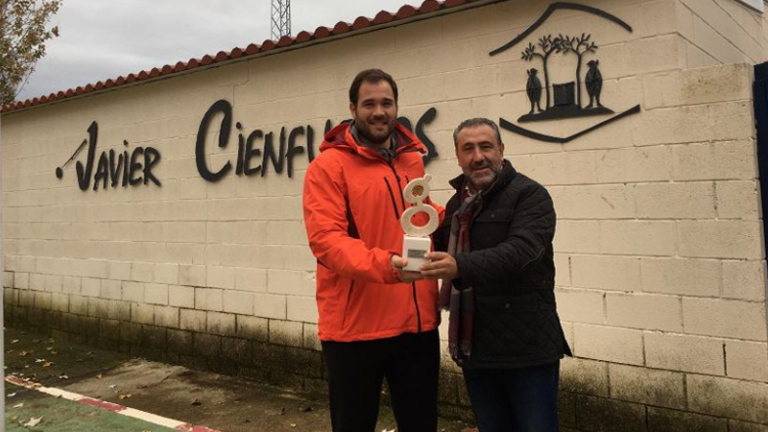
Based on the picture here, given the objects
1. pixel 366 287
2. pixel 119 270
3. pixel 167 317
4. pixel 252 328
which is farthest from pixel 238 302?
pixel 366 287

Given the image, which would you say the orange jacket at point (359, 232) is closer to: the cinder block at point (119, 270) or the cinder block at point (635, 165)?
the cinder block at point (635, 165)

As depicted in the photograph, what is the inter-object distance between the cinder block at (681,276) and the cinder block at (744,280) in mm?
45

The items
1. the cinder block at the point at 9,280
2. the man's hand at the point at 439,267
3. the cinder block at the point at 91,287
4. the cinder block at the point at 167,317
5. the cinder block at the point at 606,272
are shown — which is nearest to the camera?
the man's hand at the point at 439,267

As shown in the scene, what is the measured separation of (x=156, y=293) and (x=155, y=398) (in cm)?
153

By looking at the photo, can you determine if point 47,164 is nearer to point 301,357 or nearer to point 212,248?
point 212,248

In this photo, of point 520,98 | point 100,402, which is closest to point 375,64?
point 520,98

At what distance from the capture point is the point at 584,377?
3732 mm

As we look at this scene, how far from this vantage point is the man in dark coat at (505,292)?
2.10 m

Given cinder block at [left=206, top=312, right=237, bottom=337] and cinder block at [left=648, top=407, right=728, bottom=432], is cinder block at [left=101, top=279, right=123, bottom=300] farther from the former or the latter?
cinder block at [left=648, top=407, right=728, bottom=432]

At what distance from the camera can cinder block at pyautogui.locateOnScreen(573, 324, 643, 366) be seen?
3.54 meters

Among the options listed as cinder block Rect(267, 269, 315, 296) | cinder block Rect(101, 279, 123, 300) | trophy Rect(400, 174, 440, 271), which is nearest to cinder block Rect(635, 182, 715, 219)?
trophy Rect(400, 174, 440, 271)

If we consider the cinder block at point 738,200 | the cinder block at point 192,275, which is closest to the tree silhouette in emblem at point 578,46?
the cinder block at point 738,200

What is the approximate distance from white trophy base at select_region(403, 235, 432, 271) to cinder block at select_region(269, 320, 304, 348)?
3182mm

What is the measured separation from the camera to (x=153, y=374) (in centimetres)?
559
